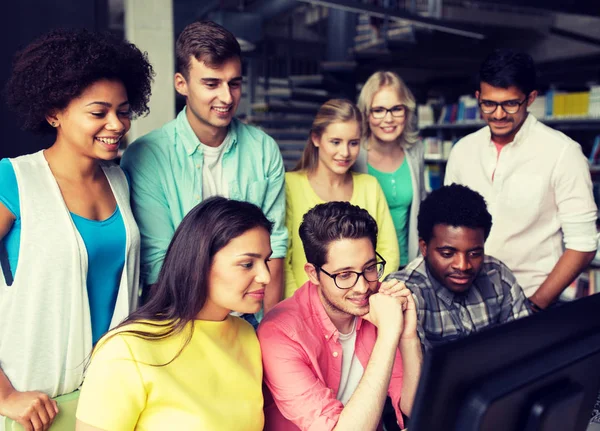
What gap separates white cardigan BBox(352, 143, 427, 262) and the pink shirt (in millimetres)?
873

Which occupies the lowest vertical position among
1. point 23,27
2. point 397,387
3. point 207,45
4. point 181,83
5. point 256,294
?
point 397,387

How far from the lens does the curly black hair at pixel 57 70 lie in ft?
4.78

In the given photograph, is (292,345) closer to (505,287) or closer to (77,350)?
(77,350)

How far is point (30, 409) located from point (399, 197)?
62.8 inches

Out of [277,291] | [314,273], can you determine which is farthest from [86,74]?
[277,291]

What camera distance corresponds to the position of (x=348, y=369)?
1548 millimetres

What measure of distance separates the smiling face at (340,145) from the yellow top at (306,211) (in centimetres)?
11

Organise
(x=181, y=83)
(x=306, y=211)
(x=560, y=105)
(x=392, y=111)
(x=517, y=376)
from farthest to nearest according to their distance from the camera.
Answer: (x=560, y=105) → (x=392, y=111) → (x=306, y=211) → (x=181, y=83) → (x=517, y=376)

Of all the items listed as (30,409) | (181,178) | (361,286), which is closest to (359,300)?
(361,286)

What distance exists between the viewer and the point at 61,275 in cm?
139

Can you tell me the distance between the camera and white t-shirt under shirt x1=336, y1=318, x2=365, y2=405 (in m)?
1.54

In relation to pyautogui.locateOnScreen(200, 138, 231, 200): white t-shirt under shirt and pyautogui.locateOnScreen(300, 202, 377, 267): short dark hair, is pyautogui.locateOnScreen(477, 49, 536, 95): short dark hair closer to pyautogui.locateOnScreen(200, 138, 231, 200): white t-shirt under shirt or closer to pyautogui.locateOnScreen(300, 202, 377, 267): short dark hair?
pyautogui.locateOnScreen(300, 202, 377, 267): short dark hair

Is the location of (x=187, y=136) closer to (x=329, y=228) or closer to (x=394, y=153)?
(x=329, y=228)

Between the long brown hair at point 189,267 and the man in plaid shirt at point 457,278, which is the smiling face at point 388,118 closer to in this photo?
the man in plaid shirt at point 457,278
